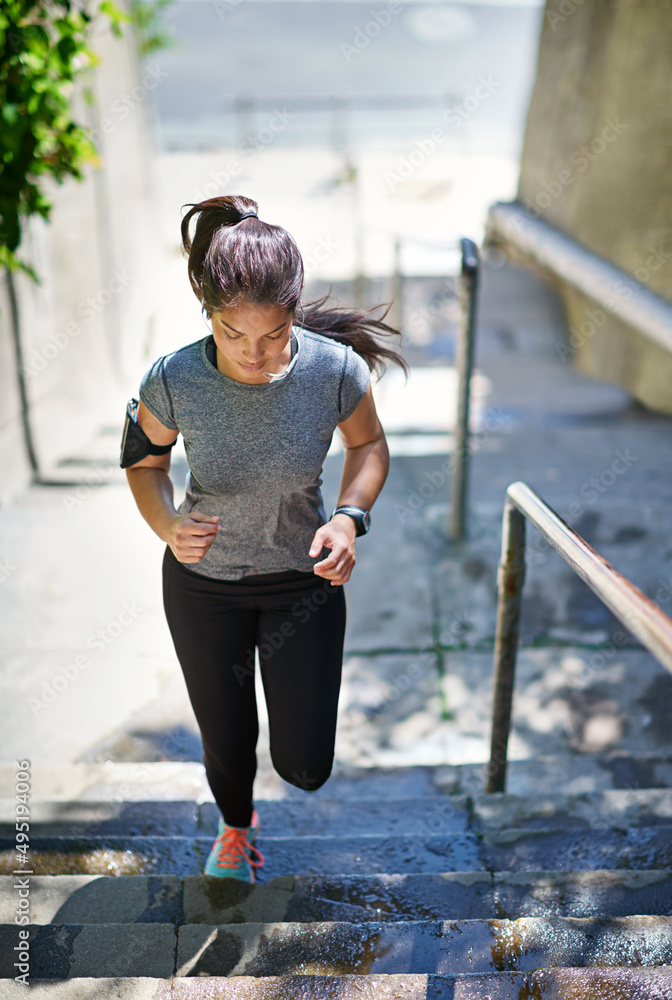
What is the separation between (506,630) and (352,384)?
91 centimetres

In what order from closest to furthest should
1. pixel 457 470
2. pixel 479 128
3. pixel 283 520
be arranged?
pixel 283 520 < pixel 457 470 < pixel 479 128

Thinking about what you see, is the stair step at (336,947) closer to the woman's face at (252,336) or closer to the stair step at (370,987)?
the stair step at (370,987)

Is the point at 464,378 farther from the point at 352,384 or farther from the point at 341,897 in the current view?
the point at 341,897

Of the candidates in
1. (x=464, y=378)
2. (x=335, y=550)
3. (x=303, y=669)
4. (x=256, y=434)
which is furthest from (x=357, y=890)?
(x=464, y=378)

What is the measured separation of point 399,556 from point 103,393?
11.5 feet

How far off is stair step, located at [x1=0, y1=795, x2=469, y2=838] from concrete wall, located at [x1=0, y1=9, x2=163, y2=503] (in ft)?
8.05

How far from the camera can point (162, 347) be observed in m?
8.78

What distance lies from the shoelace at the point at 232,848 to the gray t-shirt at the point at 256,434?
2.42 ft

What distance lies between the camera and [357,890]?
6.77ft

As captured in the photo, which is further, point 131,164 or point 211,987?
point 131,164

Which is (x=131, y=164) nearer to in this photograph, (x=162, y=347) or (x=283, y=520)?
(x=162, y=347)

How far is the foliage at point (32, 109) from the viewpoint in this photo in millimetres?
2484

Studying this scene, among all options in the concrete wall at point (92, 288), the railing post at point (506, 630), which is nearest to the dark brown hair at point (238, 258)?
the railing post at point (506, 630)

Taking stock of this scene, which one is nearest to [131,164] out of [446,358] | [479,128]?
[446,358]
